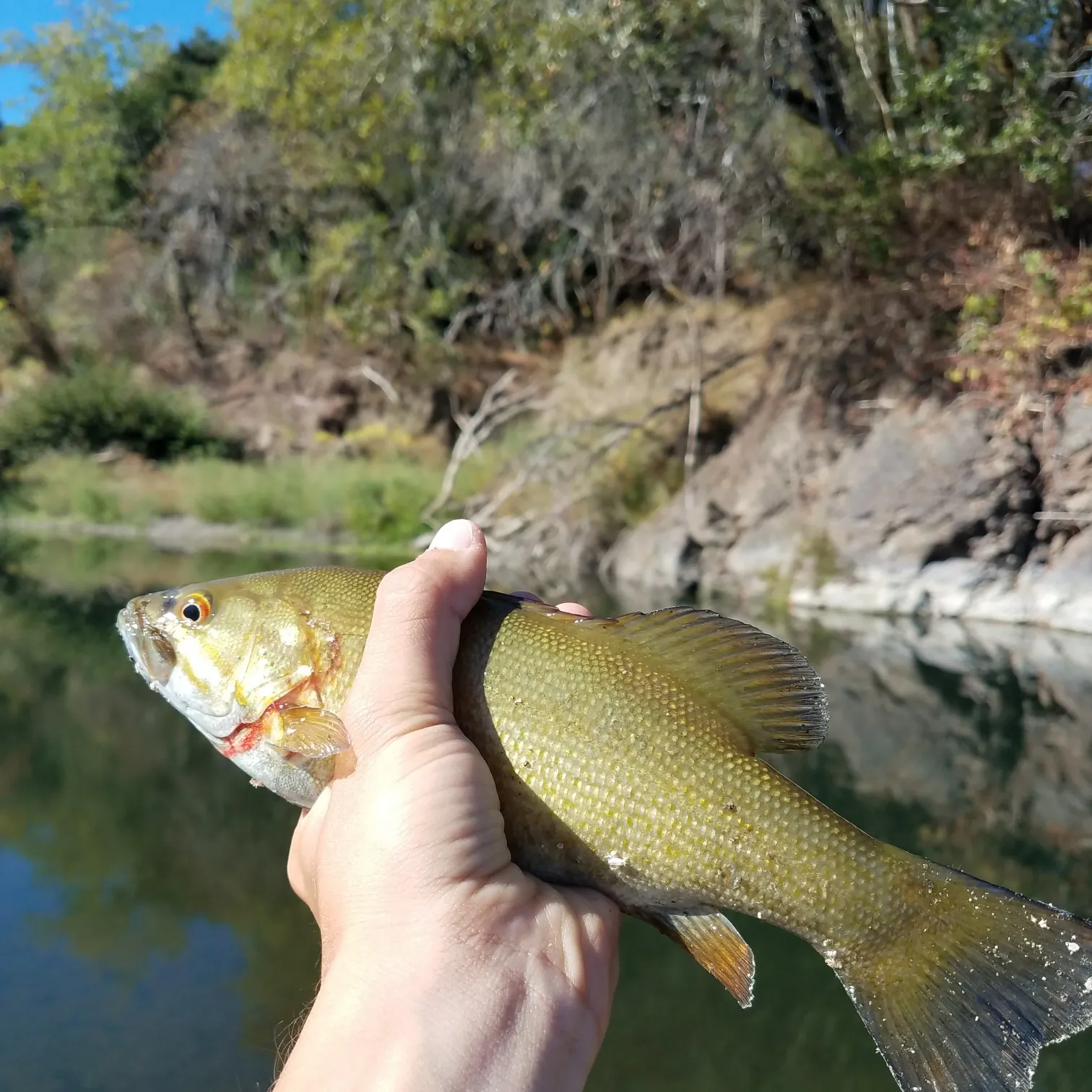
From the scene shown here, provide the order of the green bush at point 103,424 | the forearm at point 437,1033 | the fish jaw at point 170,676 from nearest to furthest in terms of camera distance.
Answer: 1. the forearm at point 437,1033
2. the fish jaw at point 170,676
3. the green bush at point 103,424

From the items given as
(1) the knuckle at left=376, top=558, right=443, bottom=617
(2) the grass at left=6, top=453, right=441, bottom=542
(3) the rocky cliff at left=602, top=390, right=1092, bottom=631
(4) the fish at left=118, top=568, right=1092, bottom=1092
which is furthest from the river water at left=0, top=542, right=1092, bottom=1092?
(2) the grass at left=6, top=453, right=441, bottom=542

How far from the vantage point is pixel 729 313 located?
78.1 feet

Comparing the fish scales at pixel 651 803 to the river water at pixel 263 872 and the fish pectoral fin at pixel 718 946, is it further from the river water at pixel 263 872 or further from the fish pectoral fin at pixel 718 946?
the river water at pixel 263 872

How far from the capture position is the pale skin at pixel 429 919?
1.98m

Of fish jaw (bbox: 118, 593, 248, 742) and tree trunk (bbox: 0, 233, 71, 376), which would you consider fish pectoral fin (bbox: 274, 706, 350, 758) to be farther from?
tree trunk (bbox: 0, 233, 71, 376)

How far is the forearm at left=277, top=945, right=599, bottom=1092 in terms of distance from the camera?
75.6 inches

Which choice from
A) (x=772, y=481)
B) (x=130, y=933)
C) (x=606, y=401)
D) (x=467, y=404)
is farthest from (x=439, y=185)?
(x=130, y=933)

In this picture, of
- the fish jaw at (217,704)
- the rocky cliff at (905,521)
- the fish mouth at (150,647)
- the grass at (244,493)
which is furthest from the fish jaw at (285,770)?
the grass at (244,493)

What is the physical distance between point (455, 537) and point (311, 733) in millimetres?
719

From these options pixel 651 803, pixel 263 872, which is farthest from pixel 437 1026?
pixel 263 872

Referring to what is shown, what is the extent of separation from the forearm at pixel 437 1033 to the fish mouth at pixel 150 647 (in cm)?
108

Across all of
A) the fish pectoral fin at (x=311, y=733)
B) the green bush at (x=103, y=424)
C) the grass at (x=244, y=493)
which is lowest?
the grass at (x=244, y=493)

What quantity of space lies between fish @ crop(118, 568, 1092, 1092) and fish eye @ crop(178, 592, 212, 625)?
0.11ft

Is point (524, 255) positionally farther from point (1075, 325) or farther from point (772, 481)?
point (1075, 325)
